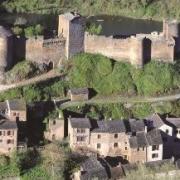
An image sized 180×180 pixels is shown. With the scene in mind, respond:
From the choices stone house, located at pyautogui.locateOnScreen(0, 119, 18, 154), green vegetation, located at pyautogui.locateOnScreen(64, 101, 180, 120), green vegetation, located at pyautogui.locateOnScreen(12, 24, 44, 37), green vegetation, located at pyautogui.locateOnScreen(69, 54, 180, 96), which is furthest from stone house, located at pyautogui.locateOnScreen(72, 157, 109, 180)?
green vegetation, located at pyautogui.locateOnScreen(12, 24, 44, 37)

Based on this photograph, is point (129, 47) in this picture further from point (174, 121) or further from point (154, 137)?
point (154, 137)

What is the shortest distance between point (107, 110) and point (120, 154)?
4587 mm

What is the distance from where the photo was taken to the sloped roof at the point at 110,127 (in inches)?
2744

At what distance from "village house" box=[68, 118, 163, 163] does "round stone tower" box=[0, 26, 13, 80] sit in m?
7.21

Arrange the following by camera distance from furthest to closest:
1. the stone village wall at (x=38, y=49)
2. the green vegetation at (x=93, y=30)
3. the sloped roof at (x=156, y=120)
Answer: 1. the green vegetation at (x=93, y=30)
2. the stone village wall at (x=38, y=49)
3. the sloped roof at (x=156, y=120)

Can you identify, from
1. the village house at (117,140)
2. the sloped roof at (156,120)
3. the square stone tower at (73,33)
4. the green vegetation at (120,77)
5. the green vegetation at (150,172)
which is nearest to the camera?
the green vegetation at (150,172)

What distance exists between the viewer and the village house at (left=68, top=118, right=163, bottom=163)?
69375 millimetres

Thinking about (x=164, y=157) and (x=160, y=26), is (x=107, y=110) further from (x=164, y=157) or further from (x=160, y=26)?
(x=160, y=26)

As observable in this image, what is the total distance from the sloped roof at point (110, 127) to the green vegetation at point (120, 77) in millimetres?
4953

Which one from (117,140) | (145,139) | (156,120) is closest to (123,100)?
(156,120)

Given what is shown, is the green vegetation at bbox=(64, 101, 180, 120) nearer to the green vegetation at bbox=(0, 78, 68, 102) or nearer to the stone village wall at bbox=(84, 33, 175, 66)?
the green vegetation at bbox=(0, 78, 68, 102)

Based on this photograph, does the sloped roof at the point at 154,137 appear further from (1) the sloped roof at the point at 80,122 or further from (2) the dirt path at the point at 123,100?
(2) the dirt path at the point at 123,100

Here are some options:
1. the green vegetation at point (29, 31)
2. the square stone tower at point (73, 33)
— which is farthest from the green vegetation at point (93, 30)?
the square stone tower at point (73, 33)

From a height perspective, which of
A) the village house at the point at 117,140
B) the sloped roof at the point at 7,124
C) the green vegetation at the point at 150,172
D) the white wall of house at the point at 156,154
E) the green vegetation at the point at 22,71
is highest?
the green vegetation at the point at 22,71
